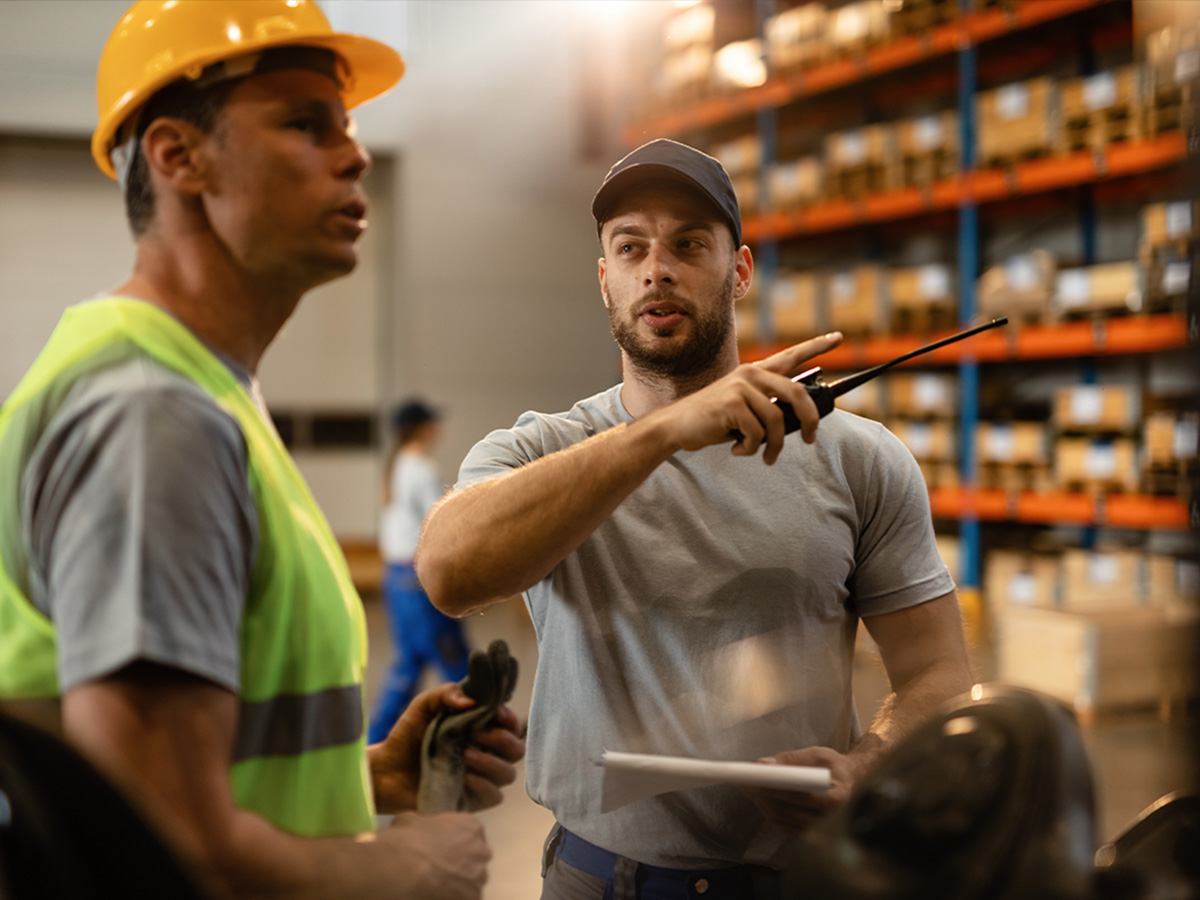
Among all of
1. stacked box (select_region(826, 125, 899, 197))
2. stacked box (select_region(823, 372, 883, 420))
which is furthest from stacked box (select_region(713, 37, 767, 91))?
stacked box (select_region(823, 372, 883, 420))

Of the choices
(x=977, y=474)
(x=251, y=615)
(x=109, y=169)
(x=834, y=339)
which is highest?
(x=109, y=169)

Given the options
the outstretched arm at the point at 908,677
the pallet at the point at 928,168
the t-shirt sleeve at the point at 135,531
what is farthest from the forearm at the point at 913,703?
the pallet at the point at 928,168

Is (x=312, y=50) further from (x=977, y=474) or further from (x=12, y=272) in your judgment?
(x=12, y=272)

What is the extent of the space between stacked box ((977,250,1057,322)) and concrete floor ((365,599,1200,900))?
86.2 inches

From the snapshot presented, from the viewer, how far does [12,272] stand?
391 inches

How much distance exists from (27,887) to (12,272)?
10.7m

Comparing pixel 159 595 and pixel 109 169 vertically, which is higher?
pixel 109 169

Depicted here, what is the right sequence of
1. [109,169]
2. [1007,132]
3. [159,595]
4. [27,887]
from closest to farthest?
[27,887]
[159,595]
[109,169]
[1007,132]

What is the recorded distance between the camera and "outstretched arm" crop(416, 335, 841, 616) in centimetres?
138

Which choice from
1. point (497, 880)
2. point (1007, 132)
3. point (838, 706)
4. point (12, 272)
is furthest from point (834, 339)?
point (12, 272)

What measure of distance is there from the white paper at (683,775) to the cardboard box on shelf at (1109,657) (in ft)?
16.2

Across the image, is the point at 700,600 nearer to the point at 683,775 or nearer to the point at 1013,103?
the point at 683,775

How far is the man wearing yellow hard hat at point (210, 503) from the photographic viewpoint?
907 mm

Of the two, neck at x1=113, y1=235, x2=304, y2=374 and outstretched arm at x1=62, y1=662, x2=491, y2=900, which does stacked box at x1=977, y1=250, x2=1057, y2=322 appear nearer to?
neck at x1=113, y1=235, x2=304, y2=374
